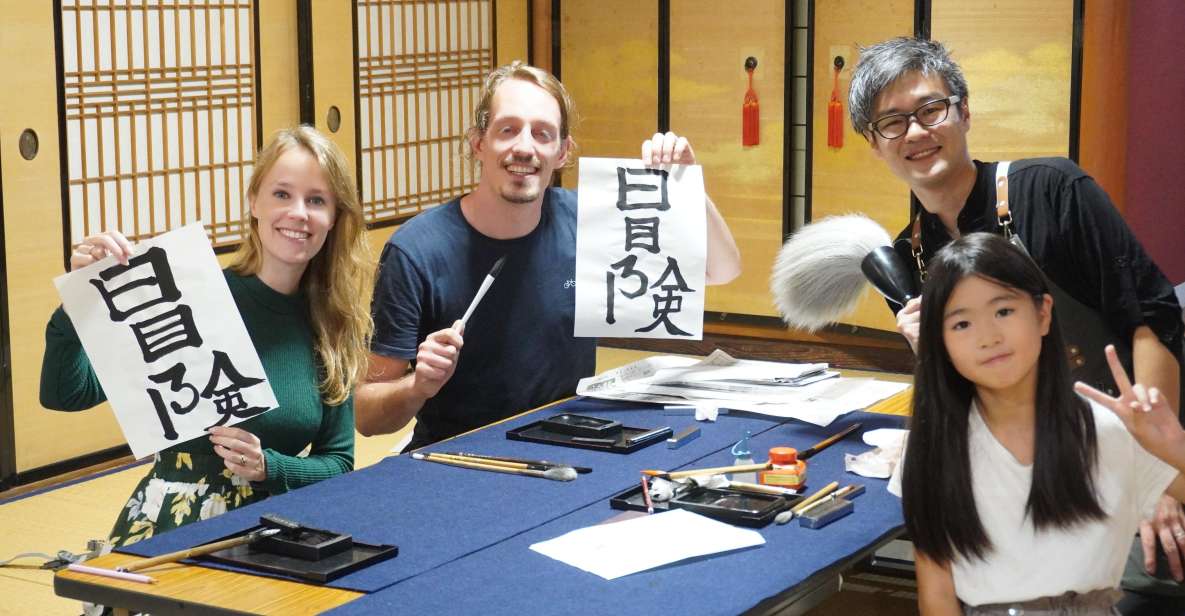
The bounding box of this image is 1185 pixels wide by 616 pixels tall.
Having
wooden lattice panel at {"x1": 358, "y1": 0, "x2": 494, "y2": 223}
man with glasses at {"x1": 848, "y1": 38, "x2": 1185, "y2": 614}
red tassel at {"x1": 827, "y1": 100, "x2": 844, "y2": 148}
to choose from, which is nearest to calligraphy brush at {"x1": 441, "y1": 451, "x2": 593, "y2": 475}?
man with glasses at {"x1": 848, "y1": 38, "x2": 1185, "y2": 614}

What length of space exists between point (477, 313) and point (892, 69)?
1025mm

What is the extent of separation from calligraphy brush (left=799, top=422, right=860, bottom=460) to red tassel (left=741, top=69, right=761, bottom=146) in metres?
3.67

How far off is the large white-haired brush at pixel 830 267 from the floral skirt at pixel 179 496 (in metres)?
1.11

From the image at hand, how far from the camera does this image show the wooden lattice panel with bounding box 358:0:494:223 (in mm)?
6055

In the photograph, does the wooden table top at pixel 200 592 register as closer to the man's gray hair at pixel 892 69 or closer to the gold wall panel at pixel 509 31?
the man's gray hair at pixel 892 69

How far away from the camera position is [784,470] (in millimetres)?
2529

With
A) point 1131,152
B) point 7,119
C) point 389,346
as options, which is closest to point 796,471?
point 389,346

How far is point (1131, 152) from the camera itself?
543 cm

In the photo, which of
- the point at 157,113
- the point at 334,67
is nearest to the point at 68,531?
the point at 157,113

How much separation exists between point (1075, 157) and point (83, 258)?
4.18m

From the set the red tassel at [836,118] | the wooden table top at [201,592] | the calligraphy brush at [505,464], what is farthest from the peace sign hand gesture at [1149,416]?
the red tassel at [836,118]

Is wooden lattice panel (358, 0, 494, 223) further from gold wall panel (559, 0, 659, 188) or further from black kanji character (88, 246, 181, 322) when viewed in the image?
black kanji character (88, 246, 181, 322)

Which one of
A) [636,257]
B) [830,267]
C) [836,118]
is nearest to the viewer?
[830,267]

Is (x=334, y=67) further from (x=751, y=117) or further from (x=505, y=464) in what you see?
(x=505, y=464)
